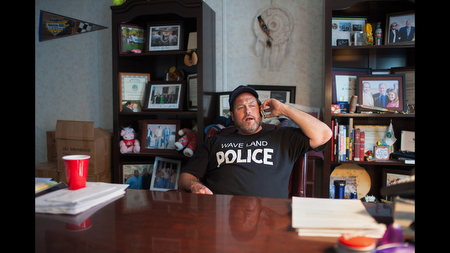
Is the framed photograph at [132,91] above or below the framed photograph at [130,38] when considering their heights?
below

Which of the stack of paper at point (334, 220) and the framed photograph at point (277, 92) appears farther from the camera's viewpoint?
the framed photograph at point (277, 92)

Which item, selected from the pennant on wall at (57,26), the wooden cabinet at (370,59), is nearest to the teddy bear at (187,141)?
the wooden cabinet at (370,59)

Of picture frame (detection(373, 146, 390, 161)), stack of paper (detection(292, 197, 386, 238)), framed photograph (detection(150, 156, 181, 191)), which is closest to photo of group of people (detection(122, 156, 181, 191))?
framed photograph (detection(150, 156, 181, 191))

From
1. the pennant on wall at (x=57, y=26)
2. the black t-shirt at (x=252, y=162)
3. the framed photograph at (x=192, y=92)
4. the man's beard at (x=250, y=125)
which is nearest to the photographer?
the black t-shirt at (x=252, y=162)

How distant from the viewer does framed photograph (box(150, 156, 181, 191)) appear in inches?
111

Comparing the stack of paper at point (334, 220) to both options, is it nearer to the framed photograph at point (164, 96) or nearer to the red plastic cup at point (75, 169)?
the red plastic cup at point (75, 169)

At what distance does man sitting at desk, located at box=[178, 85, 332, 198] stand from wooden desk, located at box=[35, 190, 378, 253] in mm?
636

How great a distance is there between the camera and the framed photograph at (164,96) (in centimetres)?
278

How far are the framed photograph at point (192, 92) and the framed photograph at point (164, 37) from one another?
0.95ft

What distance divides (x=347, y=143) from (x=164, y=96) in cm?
162

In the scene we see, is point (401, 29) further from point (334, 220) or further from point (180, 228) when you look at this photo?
point (180, 228)

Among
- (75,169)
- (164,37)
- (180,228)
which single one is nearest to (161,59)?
(164,37)

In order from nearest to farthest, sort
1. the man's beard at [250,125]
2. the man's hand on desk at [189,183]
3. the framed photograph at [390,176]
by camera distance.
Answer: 1. the man's hand on desk at [189,183]
2. the man's beard at [250,125]
3. the framed photograph at [390,176]
